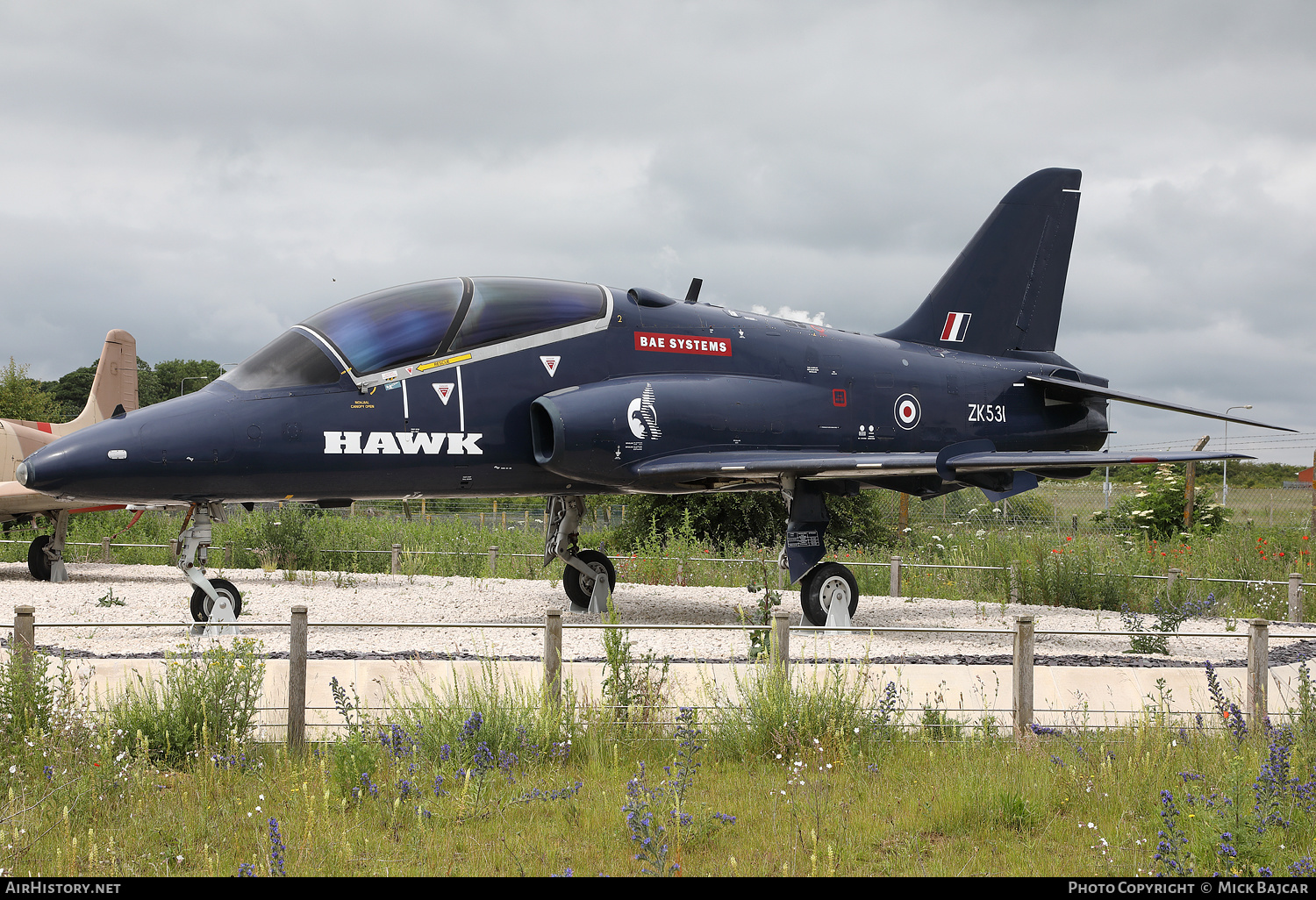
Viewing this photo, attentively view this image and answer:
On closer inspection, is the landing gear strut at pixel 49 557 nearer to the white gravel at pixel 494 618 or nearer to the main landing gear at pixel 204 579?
the white gravel at pixel 494 618

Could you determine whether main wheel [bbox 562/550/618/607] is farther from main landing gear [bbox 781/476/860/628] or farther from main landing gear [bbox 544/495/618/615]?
main landing gear [bbox 781/476/860/628]

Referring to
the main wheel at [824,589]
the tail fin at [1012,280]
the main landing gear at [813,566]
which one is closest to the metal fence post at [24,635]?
the main landing gear at [813,566]

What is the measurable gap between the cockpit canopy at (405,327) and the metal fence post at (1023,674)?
226 inches

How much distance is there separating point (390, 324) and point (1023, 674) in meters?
6.62

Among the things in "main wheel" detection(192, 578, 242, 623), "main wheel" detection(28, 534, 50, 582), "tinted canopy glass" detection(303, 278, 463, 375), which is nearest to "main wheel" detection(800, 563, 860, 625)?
"tinted canopy glass" detection(303, 278, 463, 375)

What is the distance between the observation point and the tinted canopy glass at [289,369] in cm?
945

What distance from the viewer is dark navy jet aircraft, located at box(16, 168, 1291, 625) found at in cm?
922

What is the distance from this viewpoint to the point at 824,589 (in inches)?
439

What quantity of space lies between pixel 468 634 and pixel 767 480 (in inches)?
156

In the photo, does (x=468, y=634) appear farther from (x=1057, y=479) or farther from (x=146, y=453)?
(x=1057, y=479)

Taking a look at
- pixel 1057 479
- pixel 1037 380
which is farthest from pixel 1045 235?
pixel 1057 479

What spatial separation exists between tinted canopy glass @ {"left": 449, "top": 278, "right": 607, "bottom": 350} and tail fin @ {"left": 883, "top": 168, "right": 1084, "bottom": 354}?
5398 mm

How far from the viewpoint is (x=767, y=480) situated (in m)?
11.8

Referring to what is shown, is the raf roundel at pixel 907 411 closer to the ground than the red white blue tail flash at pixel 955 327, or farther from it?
closer to the ground
